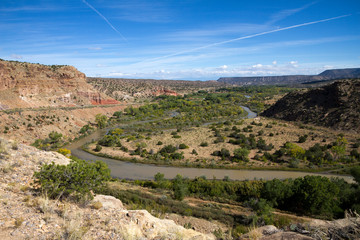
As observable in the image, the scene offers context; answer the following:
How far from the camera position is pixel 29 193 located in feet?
25.5

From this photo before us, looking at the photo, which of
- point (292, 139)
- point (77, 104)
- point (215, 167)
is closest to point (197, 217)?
point (215, 167)

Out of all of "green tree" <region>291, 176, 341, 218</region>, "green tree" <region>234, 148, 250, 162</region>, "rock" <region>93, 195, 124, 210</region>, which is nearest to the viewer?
"rock" <region>93, 195, 124, 210</region>

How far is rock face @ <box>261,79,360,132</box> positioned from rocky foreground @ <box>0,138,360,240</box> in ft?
149

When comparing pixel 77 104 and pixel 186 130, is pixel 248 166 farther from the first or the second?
pixel 77 104

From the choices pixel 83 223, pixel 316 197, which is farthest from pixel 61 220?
pixel 316 197

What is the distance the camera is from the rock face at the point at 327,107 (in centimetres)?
4262

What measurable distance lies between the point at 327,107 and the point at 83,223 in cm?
5916

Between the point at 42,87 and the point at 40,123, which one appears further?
the point at 42,87

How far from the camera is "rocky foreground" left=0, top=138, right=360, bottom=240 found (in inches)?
196

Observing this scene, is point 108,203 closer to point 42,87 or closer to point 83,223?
point 83,223

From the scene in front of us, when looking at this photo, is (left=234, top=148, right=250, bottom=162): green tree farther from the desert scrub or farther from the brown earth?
the brown earth

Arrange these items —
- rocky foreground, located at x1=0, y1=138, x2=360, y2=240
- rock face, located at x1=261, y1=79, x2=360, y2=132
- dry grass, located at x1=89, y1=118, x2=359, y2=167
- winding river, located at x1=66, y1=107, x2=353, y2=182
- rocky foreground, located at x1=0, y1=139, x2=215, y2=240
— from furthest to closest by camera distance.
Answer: rock face, located at x1=261, y1=79, x2=360, y2=132 < dry grass, located at x1=89, y1=118, x2=359, y2=167 < winding river, located at x1=66, y1=107, x2=353, y2=182 < rocky foreground, located at x1=0, y1=139, x2=215, y2=240 < rocky foreground, located at x1=0, y1=138, x2=360, y2=240

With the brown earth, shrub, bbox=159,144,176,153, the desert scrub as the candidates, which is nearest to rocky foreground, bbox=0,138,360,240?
the desert scrub

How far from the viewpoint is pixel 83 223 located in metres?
6.63
